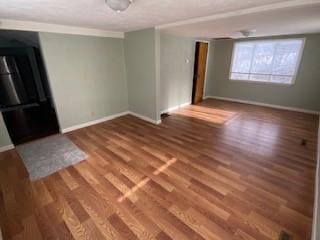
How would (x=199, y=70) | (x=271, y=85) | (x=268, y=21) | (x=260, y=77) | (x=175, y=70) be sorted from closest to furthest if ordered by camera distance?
(x=268, y=21) → (x=175, y=70) → (x=271, y=85) → (x=260, y=77) → (x=199, y=70)

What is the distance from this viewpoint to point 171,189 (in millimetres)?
2076

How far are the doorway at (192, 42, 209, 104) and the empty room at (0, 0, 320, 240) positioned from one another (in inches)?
2.3

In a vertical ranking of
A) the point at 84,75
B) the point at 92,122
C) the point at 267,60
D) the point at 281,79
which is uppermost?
the point at 267,60

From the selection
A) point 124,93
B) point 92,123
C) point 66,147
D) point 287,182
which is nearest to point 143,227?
point 287,182

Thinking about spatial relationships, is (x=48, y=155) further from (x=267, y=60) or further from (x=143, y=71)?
(x=267, y=60)

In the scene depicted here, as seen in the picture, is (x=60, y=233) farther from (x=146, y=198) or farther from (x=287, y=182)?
(x=287, y=182)

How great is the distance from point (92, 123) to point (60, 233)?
9.31 ft

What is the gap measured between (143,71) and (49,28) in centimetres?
195

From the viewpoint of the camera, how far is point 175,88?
4.99m

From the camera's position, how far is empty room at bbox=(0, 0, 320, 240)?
1722 mm

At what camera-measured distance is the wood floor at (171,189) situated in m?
1.60

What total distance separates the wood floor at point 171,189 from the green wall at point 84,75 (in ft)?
2.38

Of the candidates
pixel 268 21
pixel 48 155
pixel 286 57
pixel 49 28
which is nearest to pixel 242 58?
pixel 286 57

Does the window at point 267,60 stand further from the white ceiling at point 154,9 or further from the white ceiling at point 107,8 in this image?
the white ceiling at point 107,8
